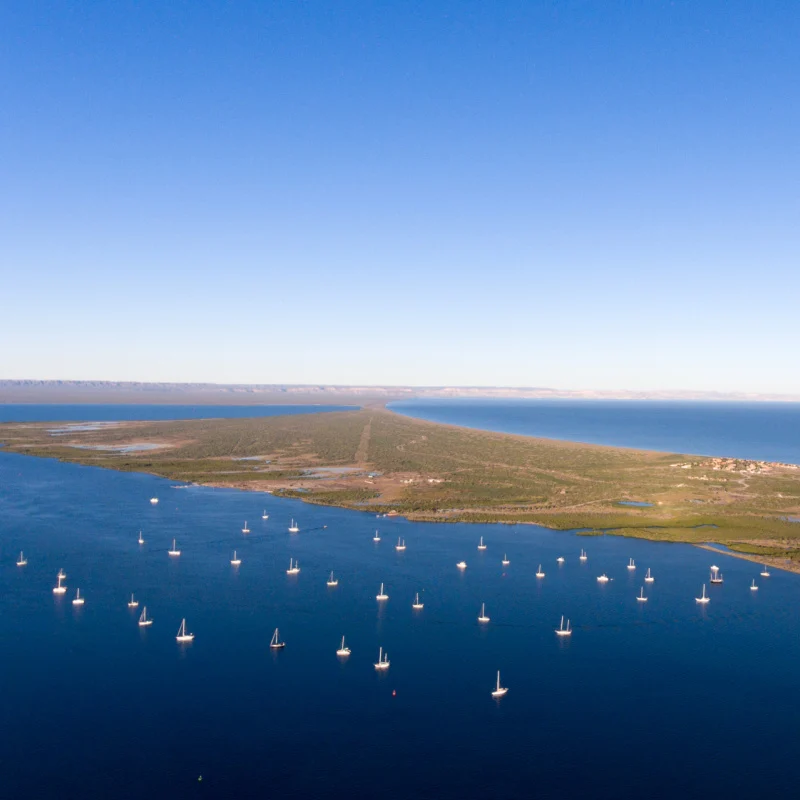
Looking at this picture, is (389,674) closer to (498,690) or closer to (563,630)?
(498,690)

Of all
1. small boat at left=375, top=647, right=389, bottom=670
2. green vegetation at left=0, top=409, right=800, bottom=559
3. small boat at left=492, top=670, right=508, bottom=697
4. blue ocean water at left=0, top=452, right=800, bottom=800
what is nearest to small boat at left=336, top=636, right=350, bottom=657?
blue ocean water at left=0, top=452, right=800, bottom=800

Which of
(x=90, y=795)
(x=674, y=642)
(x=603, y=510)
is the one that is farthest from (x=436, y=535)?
(x=90, y=795)

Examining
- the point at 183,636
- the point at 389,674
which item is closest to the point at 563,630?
the point at 389,674

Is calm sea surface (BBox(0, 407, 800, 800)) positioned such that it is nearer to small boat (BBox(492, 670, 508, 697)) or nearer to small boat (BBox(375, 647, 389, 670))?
small boat (BBox(375, 647, 389, 670))

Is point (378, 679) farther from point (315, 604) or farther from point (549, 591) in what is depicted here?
point (549, 591)

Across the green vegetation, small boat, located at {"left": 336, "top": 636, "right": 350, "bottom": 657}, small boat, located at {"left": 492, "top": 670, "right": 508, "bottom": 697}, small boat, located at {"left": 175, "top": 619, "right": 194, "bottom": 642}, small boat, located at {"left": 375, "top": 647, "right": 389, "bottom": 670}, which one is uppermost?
the green vegetation

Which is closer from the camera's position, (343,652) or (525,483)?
(343,652)
